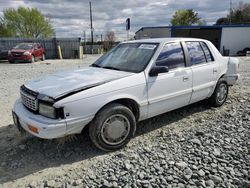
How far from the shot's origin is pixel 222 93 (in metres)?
5.27

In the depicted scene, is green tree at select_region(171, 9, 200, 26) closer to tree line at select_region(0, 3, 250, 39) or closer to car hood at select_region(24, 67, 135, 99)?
tree line at select_region(0, 3, 250, 39)

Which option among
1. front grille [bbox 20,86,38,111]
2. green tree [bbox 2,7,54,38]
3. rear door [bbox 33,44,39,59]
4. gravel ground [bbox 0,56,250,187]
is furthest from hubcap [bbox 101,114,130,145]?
green tree [bbox 2,7,54,38]

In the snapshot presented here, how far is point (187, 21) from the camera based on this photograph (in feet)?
174

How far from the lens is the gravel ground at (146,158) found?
274 centimetres

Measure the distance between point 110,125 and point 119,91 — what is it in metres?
0.52

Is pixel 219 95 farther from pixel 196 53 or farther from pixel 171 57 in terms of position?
pixel 171 57

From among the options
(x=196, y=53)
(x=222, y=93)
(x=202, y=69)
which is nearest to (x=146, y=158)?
(x=202, y=69)

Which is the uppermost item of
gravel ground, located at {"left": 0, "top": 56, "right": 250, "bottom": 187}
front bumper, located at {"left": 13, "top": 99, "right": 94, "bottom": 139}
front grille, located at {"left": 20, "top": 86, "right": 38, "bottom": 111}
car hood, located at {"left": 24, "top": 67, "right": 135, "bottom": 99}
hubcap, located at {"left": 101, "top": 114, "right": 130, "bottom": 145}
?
car hood, located at {"left": 24, "top": 67, "right": 135, "bottom": 99}

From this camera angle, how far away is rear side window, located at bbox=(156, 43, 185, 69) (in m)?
3.91

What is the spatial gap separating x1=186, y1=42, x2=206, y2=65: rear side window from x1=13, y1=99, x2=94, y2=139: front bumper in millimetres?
2460

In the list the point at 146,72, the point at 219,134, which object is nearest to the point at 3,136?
the point at 146,72

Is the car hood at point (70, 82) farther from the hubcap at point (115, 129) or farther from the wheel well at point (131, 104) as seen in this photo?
the hubcap at point (115, 129)

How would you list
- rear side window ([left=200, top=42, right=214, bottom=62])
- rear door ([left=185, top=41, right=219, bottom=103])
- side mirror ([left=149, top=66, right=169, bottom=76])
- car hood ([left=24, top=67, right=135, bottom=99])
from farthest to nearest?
rear side window ([left=200, top=42, right=214, bottom=62])
rear door ([left=185, top=41, right=219, bottom=103])
side mirror ([left=149, top=66, right=169, bottom=76])
car hood ([left=24, top=67, right=135, bottom=99])

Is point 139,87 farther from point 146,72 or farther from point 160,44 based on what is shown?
point 160,44
